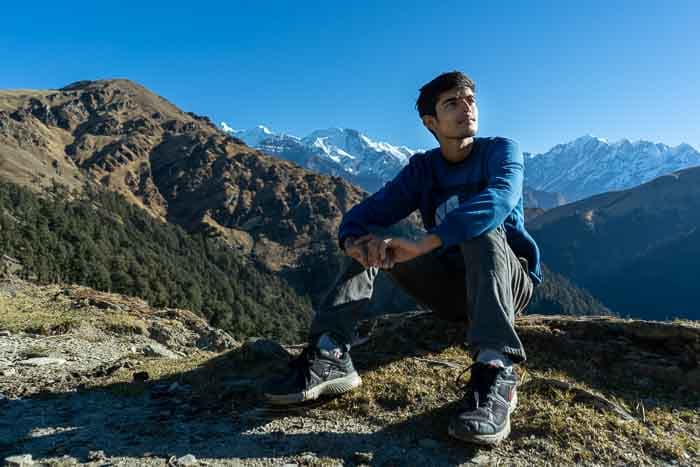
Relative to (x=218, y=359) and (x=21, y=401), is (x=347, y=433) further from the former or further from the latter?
(x=21, y=401)

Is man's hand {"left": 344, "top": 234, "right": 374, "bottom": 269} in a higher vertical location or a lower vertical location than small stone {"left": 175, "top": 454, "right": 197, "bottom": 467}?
higher

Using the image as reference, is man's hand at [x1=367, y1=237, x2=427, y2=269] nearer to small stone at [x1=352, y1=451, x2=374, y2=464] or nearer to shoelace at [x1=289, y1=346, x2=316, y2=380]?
shoelace at [x1=289, y1=346, x2=316, y2=380]

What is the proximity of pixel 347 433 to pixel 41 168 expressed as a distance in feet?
706

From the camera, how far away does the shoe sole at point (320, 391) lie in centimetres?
375

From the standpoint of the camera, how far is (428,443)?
340cm

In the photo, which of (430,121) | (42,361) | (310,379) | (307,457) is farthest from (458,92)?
(42,361)

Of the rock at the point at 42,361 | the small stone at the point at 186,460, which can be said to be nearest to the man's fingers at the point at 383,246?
the small stone at the point at 186,460

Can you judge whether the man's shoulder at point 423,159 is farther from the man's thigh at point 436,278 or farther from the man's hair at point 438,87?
the man's thigh at point 436,278

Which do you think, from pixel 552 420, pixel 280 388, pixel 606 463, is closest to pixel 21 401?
pixel 280 388

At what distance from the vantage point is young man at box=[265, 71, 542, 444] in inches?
135

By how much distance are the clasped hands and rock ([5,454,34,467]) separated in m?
2.85

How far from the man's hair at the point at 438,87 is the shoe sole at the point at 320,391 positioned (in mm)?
2740

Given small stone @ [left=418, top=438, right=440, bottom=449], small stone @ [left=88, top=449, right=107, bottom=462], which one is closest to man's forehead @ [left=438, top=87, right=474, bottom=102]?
small stone @ [left=418, top=438, right=440, bottom=449]

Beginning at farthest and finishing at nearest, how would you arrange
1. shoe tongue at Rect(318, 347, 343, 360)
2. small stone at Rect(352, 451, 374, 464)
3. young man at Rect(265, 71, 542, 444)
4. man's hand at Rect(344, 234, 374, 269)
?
man's hand at Rect(344, 234, 374, 269) → shoe tongue at Rect(318, 347, 343, 360) → young man at Rect(265, 71, 542, 444) → small stone at Rect(352, 451, 374, 464)
